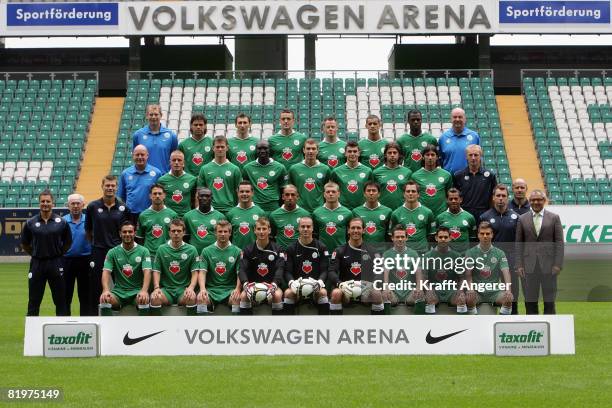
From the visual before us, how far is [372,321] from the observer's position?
34.9 feet

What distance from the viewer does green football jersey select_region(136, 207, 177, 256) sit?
12.0 metres

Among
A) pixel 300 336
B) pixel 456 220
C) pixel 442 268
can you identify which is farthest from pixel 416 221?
pixel 300 336

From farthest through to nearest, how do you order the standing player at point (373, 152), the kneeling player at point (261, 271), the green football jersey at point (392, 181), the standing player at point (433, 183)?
1. the standing player at point (373, 152)
2. the green football jersey at point (392, 181)
3. the standing player at point (433, 183)
4. the kneeling player at point (261, 271)

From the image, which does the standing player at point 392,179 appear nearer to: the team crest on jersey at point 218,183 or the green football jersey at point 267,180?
the green football jersey at point 267,180

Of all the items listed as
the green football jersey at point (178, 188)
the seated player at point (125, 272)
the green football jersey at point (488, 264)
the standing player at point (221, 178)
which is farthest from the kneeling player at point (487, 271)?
the green football jersey at point (178, 188)

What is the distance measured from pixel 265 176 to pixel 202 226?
3.29ft

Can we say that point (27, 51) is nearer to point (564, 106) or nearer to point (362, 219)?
point (564, 106)

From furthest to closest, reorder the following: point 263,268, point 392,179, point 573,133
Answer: point 573,133 → point 392,179 → point 263,268

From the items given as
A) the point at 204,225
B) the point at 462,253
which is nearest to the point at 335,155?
the point at 204,225

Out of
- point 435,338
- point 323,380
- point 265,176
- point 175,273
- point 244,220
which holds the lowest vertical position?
point 323,380

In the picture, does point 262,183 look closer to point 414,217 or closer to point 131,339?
point 414,217

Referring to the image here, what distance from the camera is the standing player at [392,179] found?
40.6 feet

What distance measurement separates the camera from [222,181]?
489 inches

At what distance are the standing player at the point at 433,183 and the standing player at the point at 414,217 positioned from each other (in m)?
0.43
